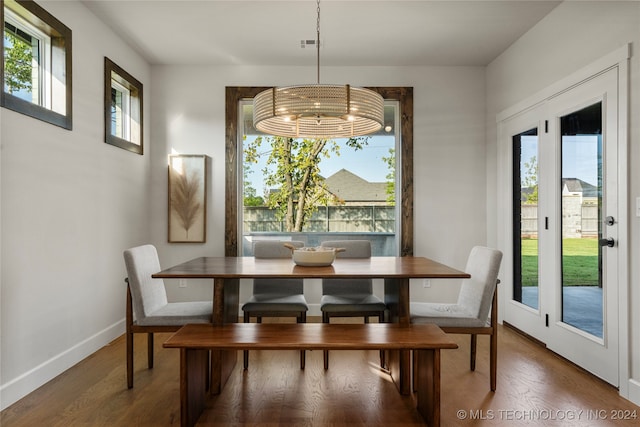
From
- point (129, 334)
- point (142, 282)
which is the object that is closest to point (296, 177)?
point (142, 282)

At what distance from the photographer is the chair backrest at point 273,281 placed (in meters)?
3.31

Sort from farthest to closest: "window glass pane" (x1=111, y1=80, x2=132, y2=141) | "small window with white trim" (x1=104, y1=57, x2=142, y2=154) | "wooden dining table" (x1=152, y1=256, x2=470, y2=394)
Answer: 1. "window glass pane" (x1=111, y1=80, x2=132, y2=141)
2. "small window with white trim" (x1=104, y1=57, x2=142, y2=154)
3. "wooden dining table" (x1=152, y1=256, x2=470, y2=394)

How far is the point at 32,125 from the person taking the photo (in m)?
2.49

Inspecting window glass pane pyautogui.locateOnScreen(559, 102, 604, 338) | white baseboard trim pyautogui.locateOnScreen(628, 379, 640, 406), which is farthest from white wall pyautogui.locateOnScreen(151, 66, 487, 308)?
white baseboard trim pyautogui.locateOnScreen(628, 379, 640, 406)

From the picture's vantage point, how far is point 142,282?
100 inches

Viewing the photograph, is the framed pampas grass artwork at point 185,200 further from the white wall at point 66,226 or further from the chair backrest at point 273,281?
the chair backrest at point 273,281

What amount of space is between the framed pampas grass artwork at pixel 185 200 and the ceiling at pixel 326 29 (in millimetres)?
1162

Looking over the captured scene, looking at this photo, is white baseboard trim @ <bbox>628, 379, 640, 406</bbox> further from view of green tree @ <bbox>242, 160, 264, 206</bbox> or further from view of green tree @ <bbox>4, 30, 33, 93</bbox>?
view of green tree @ <bbox>4, 30, 33, 93</bbox>

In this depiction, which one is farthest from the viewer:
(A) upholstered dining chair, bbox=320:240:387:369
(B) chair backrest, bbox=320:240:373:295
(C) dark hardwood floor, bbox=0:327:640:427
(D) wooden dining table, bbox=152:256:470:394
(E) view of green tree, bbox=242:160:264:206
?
(E) view of green tree, bbox=242:160:264:206

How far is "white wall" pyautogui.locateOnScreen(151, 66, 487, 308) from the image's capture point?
434 centimetres

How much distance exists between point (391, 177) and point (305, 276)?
2587mm

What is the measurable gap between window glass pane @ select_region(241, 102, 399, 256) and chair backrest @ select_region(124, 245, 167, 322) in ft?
5.95

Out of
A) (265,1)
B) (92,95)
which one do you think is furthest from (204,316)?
(265,1)

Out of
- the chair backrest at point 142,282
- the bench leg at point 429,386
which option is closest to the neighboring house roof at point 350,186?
the chair backrest at point 142,282
